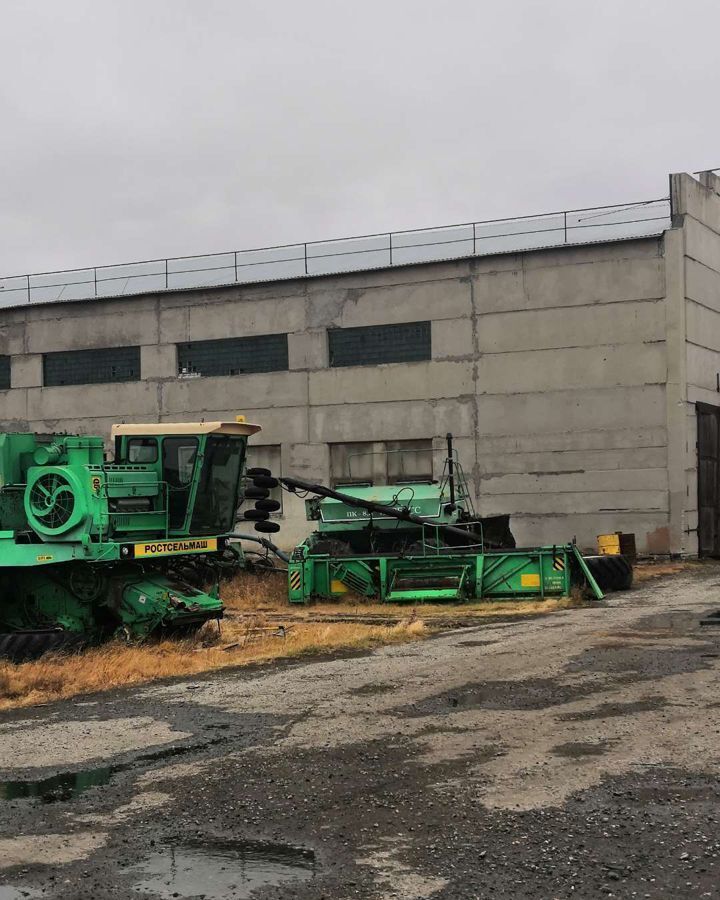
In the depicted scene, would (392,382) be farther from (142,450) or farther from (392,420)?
(142,450)

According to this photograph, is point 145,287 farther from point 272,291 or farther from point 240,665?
point 240,665

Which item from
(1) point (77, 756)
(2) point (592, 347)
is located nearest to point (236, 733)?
(1) point (77, 756)

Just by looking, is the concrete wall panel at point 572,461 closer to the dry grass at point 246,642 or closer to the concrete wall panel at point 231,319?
the concrete wall panel at point 231,319

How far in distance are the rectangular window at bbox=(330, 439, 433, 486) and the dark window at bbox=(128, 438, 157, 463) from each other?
Result: 13.8 m

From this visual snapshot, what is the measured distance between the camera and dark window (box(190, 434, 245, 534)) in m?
15.5

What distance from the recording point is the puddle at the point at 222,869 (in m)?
5.12

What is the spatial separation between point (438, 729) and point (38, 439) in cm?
882

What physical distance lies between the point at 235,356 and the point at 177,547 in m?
17.1

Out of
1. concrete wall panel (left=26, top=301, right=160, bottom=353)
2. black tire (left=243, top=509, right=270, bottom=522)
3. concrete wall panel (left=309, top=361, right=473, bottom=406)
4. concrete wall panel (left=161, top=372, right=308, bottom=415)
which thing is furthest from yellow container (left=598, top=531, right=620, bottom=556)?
concrete wall panel (left=26, top=301, right=160, bottom=353)

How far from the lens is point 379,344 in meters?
30.0

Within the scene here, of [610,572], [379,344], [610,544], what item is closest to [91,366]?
[379,344]

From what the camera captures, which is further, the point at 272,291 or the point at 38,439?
the point at 272,291

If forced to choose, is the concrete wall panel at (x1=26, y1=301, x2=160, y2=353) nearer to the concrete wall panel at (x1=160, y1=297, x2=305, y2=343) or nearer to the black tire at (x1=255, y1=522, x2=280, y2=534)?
the concrete wall panel at (x1=160, y1=297, x2=305, y2=343)

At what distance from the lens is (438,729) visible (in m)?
8.40
